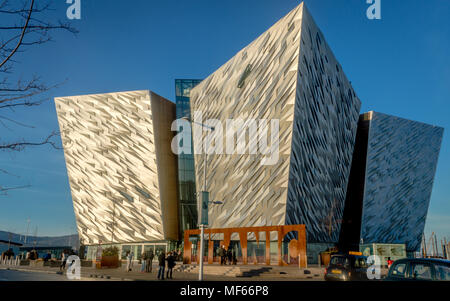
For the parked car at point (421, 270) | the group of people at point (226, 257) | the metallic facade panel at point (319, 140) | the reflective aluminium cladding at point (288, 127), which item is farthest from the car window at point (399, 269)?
the metallic facade panel at point (319, 140)

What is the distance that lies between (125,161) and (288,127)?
23828 mm

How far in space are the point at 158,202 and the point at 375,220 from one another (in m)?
29.3

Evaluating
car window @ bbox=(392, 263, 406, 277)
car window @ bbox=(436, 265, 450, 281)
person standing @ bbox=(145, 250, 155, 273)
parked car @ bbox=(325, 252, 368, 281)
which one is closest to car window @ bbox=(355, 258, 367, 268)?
parked car @ bbox=(325, 252, 368, 281)

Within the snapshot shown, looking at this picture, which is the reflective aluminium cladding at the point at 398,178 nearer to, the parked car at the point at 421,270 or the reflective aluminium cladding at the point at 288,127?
the reflective aluminium cladding at the point at 288,127

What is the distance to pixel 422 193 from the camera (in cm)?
5612

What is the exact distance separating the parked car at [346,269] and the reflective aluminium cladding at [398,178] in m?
32.1

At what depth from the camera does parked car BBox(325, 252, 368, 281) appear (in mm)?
15734

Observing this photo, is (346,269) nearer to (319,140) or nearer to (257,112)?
(257,112)

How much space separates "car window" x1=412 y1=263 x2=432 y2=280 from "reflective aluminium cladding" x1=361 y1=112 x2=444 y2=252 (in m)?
41.1

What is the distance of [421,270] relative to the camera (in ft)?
25.2

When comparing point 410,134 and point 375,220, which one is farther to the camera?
point 410,134

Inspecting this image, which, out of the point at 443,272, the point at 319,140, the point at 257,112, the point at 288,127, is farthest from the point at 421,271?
the point at 319,140
